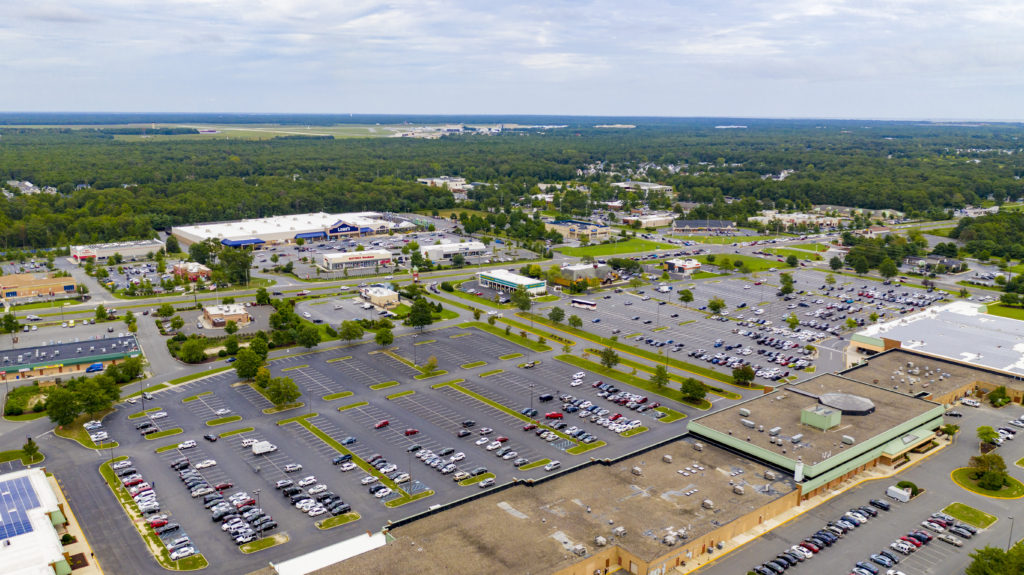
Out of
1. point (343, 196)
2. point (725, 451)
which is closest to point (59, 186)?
point (343, 196)

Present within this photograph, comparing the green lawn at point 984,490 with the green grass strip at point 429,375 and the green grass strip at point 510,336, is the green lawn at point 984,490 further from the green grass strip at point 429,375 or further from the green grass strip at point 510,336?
the green grass strip at point 429,375

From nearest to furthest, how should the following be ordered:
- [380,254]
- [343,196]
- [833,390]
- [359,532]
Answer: [359,532] < [833,390] < [380,254] < [343,196]

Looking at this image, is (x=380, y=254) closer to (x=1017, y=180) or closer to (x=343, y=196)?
(x=343, y=196)

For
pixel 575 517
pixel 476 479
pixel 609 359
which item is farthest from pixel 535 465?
pixel 609 359

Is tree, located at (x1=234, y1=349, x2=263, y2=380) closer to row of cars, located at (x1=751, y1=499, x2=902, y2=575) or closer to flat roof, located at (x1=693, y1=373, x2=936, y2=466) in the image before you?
flat roof, located at (x1=693, y1=373, x2=936, y2=466)

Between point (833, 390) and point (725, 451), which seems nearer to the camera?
point (725, 451)

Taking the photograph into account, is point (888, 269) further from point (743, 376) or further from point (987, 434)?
point (987, 434)

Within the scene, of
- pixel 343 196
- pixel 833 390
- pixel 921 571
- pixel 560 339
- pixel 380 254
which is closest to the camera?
pixel 921 571
